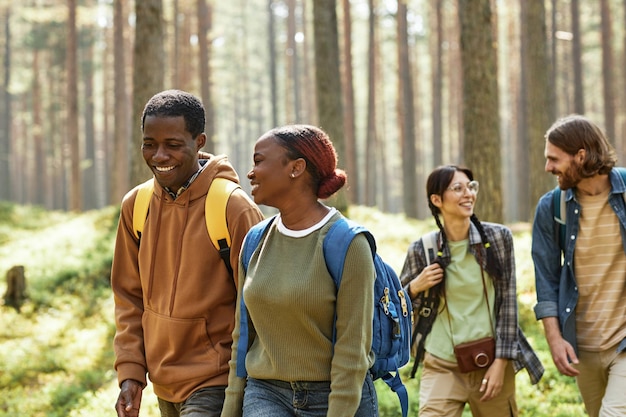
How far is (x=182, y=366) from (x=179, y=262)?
0.49 m

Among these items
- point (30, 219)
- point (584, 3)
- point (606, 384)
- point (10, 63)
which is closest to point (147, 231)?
point (606, 384)

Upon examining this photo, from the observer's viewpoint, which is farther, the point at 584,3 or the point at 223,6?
the point at 223,6

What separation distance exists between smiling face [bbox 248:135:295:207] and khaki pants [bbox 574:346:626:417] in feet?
7.83

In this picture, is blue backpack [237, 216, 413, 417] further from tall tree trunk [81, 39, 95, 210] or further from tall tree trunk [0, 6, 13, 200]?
tall tree trunk [0, 6, 13, 200]

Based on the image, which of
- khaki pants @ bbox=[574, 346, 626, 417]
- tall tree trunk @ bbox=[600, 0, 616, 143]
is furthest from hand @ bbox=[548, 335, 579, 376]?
tall tree trunk @ bbox=[600, 0, 616, 143]

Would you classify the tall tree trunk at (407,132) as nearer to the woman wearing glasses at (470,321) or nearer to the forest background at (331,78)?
the forest background at (331,78)

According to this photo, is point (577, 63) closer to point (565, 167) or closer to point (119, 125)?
point (119, 125)

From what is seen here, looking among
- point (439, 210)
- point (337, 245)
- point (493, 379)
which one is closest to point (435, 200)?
point (439, 210)

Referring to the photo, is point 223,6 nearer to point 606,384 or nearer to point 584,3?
point 584,3

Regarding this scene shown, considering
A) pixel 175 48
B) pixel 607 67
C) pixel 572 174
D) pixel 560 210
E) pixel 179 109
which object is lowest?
pixel 560 210

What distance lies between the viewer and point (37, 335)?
34.8ft

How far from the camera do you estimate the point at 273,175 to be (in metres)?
3.16

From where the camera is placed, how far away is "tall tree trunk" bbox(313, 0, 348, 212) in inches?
617

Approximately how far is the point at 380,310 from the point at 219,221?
904 millimetres
